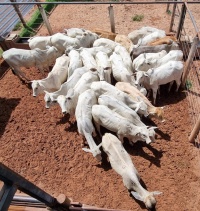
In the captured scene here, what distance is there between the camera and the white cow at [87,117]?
516 centimetres

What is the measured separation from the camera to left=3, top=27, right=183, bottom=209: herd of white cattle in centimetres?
514

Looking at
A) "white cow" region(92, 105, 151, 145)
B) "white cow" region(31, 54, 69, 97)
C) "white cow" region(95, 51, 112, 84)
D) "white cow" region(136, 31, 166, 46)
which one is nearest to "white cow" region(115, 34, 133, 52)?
"white cow" region(136, 31, 166, 46)

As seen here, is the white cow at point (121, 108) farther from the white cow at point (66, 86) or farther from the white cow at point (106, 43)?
the white cow at point (106, 43)

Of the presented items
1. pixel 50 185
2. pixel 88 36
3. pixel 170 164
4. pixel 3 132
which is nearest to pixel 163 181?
pixel 170 164

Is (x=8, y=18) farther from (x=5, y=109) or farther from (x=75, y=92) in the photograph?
(x=75, y=92)

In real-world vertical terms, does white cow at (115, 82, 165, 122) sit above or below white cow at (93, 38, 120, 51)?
below

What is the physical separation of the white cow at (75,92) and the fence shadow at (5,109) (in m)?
1.72

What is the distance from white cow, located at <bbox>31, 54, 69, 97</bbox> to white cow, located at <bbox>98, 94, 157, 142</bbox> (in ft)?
5.48

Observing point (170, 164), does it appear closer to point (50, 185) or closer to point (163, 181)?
point (163, 181)

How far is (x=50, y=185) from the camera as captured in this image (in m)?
5.09

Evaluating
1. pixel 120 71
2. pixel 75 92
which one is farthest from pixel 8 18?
pixel 120 71

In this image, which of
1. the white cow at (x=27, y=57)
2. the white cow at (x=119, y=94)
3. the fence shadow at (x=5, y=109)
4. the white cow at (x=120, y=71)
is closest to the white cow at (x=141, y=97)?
the white cow at (x=119, y=94)

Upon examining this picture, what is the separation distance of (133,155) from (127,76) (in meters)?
2.21

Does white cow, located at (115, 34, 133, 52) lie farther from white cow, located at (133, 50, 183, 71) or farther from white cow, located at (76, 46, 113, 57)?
white cow, located at (133, 50, 183, 71)
